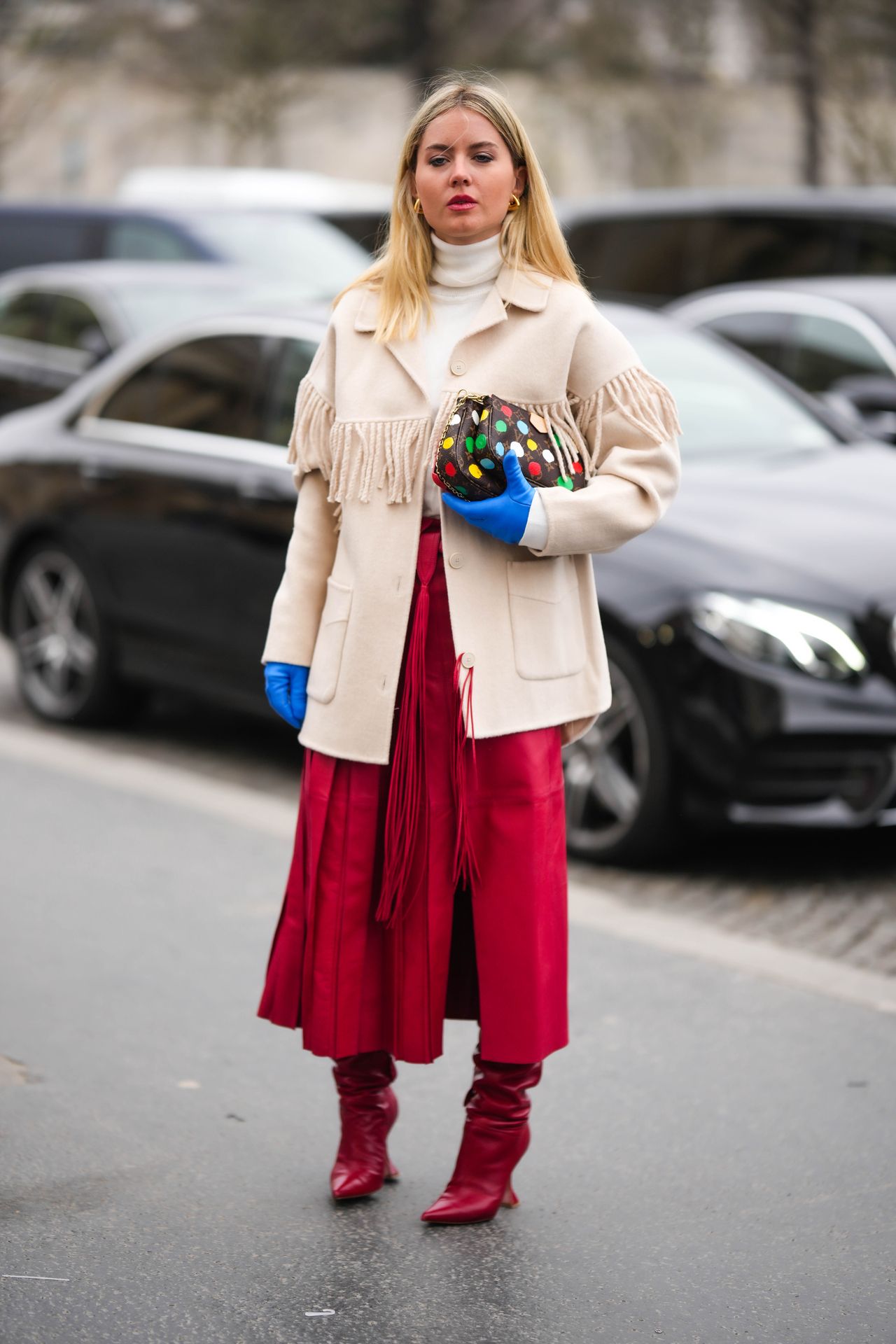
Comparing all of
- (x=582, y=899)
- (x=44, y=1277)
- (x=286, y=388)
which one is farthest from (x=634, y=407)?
(x=286, y=388)

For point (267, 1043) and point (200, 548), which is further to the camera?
point (200, 548)

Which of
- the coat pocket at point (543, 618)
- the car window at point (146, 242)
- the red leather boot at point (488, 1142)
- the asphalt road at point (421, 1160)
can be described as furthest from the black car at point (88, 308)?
the red leather boot at point (488, 1142)

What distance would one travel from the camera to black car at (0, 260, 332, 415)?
9422 millimetres

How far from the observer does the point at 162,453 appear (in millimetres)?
6668

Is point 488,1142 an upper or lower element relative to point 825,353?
lower

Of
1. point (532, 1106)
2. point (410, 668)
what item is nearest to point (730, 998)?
point (532, 1106)

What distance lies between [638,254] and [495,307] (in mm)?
8751

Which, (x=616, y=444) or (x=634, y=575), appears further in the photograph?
(x=634, y=575)

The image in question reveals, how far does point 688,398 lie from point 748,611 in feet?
4.78

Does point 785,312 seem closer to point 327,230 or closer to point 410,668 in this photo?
point 327,230

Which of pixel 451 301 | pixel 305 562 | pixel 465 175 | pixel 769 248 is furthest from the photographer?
pixel 769 248

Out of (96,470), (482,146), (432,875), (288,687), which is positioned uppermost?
(482,146)

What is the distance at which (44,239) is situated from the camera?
41.2 feet

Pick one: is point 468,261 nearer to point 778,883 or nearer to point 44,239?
point 778,883
